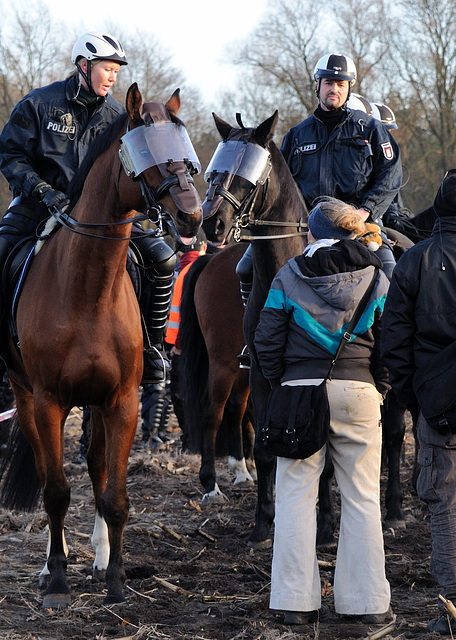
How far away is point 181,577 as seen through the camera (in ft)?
17.2

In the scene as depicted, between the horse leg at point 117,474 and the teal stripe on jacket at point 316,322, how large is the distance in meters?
1.22

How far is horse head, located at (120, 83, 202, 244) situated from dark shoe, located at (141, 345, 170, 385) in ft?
5.19

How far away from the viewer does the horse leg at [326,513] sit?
5914 millimetres

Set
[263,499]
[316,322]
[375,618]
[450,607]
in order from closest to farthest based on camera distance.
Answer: [450,607] < [375,618] < [316,322] < [263,499]

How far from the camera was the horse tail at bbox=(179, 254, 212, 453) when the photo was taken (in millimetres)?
8414

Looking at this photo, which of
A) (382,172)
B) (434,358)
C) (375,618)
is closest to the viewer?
(434,358)

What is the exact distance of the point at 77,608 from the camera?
464 cm

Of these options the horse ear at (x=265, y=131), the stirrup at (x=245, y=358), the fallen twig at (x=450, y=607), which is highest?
the horse ear at (x=265, y=131)

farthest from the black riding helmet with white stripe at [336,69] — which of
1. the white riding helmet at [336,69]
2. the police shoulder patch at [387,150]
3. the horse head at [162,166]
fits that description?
the horse head at [162,166]

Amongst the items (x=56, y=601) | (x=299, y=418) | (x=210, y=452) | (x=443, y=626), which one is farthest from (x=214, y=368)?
(x=443, y=626)

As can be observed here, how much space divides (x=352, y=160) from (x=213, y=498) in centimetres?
337

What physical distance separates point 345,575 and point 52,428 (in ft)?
6.22

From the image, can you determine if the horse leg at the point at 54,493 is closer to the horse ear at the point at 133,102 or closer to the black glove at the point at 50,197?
the black glove at the point at 50,197

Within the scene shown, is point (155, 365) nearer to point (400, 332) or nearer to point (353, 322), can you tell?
point (353, 322)
